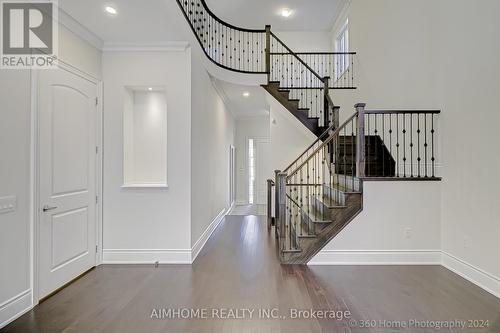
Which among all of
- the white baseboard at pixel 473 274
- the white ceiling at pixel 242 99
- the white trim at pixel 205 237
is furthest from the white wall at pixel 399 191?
the white ceiling at pixel 242 99

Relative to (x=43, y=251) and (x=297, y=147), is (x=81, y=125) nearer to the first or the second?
(x=43, y=251)

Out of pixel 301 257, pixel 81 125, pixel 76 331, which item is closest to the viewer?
pixel 76 331

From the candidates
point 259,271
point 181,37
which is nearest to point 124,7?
point 181,37

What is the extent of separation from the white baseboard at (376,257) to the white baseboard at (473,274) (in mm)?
160

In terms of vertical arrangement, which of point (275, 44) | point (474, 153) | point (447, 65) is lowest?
point (474, 153)

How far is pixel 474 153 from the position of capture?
9.65 ft

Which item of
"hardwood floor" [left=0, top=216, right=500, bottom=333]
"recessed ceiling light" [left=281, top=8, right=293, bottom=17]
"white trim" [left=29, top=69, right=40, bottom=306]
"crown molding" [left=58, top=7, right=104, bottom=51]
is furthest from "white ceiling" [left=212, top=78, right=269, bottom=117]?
"hardwood floor" [left=0, top=216, right=500, bottom=333]

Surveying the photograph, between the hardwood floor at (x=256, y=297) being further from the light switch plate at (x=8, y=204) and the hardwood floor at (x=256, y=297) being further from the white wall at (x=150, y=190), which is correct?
the light switch plate at (x=8, y=204)

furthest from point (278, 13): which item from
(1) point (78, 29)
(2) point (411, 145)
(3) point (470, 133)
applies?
(3) point (470, 133)

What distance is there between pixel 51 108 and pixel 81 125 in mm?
451

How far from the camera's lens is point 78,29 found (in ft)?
9.90

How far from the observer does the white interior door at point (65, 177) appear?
265 centimetres

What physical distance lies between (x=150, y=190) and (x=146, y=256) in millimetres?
896

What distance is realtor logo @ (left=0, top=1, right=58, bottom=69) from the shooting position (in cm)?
231
